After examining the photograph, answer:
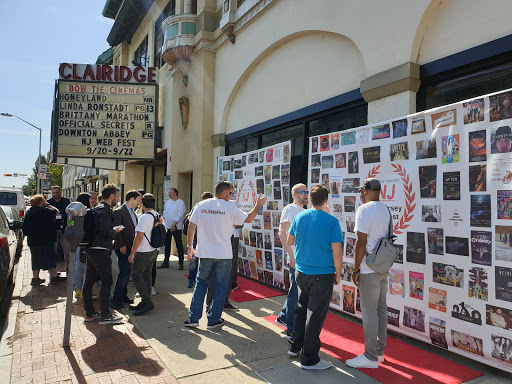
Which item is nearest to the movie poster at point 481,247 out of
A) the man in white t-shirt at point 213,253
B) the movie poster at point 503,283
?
the movie poster at point 503,283

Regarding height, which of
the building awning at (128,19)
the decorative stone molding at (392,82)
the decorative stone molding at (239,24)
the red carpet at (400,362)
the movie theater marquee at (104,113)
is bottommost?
the red carpet at (400,362)

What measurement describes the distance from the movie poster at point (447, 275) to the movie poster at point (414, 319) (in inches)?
17.5

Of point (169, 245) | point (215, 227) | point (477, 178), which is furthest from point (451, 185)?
point (169, 245)

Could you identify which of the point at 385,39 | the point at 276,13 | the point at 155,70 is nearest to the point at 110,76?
the point at 155,70

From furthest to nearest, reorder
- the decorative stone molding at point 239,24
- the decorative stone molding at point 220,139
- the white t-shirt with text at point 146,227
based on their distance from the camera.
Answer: the decorative stone molding at point 220,139, the decorative stone molding at point 239,24, the white t-shirt with text at point 146,227

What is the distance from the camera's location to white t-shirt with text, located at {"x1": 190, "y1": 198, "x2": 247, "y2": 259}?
4957 millimetres

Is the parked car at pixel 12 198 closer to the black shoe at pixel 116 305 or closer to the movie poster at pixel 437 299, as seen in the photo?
the black shoe at pixel 116 305

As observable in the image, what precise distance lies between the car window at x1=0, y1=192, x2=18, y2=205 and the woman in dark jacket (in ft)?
25.9

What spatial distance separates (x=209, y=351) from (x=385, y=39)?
487 cm

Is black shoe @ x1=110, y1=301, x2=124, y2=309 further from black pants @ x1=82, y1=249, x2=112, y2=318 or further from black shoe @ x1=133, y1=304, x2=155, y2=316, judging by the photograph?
black pants @ x1=82, y1=249, x2=112, y2=318

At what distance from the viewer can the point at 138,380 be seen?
3.59 metres

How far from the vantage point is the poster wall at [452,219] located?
11.7 ft

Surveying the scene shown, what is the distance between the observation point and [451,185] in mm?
4012

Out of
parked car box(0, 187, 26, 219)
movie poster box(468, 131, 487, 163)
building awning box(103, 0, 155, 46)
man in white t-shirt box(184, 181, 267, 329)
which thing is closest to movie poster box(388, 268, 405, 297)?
movie poster box(468, 131, 487, 163)
